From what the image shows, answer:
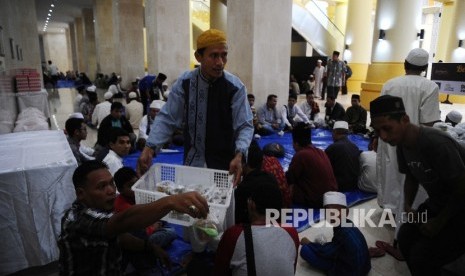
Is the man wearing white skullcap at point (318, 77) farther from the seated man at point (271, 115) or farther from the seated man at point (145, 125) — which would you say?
the seated man at point (145, 125)

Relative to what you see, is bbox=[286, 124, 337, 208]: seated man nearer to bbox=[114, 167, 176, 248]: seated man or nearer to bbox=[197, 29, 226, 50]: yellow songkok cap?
bbox=[114, 167, 176, 248]: seated man

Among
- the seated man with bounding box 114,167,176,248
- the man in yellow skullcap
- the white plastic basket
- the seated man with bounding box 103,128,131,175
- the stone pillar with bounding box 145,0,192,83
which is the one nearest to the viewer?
the white plastic basket

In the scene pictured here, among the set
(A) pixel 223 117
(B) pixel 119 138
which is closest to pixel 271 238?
(A) pixel 223 117

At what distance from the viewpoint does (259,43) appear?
7441 mm

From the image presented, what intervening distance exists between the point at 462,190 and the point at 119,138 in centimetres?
274

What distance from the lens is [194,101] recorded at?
2.15m

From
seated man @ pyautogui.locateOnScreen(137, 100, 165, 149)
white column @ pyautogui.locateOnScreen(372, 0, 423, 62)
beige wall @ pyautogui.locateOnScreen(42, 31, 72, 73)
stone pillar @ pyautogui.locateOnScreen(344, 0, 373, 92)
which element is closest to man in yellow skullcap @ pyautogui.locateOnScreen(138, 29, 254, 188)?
seated man @ pyautogui.locateOnScreen(137, 100, 165, 149)

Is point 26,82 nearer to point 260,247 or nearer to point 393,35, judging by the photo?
point 260,247

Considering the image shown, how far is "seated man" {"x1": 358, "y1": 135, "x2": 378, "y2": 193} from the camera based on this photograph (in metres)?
3.88

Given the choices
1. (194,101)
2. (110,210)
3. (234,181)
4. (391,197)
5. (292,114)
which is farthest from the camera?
(292,114)

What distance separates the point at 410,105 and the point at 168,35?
855 centimetres

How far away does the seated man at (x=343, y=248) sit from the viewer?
225 centimetres

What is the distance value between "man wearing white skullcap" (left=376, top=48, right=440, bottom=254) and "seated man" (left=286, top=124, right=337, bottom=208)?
1.69ft

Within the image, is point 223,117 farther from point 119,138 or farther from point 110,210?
point 119,138
